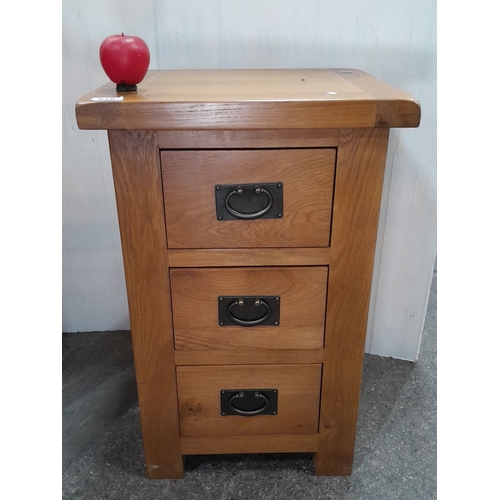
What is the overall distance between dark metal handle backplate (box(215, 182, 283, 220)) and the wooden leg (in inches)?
3.8

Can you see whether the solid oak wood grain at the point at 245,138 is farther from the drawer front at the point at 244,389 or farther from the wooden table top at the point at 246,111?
the drawer front at the point at 244,389

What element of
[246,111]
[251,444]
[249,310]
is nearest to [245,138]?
[246,111]

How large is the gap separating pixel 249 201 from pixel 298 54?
1.65 feet

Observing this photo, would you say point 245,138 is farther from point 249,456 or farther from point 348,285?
point 249,456

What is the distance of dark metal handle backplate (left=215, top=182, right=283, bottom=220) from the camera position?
2.34 feet

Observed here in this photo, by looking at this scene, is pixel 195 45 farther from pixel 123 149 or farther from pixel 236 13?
pixel 123 149

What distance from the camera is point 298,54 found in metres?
1.05

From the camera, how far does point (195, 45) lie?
3.42ft

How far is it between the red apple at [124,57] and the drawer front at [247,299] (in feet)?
1.02

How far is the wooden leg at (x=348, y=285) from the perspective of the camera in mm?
709

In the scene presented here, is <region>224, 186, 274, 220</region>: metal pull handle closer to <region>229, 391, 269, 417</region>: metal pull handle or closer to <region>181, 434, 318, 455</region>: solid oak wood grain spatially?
<region>229, 391, 269, 417</region>: metal pull handle

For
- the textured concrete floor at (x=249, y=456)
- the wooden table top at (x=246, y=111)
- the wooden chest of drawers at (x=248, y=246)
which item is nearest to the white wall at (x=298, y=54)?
the wooden chest of drawers at (x=248, y=246)

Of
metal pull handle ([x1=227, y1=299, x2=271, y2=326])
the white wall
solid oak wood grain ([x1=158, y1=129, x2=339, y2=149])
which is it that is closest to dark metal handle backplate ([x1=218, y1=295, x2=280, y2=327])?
metal pull handle ([x1=227, y1=299, x2=271, y2=326])

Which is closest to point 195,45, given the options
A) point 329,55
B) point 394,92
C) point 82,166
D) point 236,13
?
point 236,13
